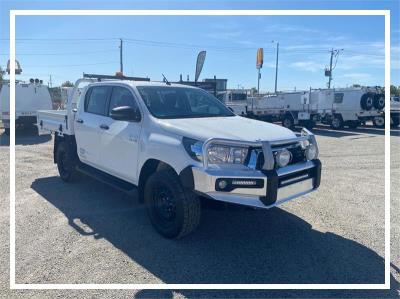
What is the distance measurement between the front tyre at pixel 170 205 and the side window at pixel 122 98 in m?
1.10

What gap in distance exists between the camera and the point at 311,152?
4.20m

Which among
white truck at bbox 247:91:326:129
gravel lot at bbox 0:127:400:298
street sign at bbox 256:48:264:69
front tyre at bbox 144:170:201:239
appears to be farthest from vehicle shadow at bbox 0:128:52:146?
white truck at bbox 247:91:326:129

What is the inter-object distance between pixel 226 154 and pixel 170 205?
98cm

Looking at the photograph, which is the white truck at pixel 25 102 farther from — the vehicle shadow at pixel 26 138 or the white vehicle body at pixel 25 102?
the vehicle shadow at pixel 26 138

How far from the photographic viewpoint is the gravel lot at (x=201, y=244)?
326 cm

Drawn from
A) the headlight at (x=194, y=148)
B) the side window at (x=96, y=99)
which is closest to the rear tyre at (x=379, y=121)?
the side window at (x=96, y=99)

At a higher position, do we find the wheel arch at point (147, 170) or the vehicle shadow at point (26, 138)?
the vehicle shadow at point (26, 138)

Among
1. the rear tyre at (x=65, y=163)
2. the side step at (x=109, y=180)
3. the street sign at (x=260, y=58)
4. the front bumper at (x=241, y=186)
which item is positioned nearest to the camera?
the front bumper at (x=241, y=186)

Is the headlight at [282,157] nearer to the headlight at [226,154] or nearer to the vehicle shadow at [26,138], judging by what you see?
the headlight at [226,154]

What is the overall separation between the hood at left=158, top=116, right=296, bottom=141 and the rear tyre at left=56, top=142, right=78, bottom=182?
281 cm

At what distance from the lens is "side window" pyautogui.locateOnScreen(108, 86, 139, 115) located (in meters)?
4.68

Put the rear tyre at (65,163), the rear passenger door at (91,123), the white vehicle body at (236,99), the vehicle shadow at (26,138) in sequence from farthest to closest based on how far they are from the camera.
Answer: the white vehicle body at (236,99)
the vehicle shadow at (26,138)
the rear tyre at (65,163)
the rear passenger door at (91,123)

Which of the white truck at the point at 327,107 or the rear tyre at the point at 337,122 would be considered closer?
the white truck at the point at 327,107

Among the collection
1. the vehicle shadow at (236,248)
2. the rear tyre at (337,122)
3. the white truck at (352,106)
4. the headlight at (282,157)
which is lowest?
the vehicle shadow at (236,248)
